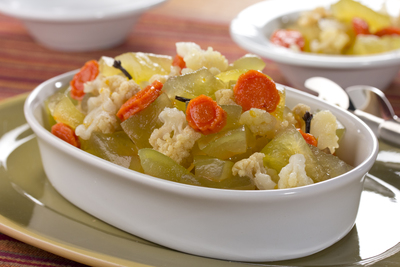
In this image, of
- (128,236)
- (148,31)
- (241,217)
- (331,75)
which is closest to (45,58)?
(148,31)

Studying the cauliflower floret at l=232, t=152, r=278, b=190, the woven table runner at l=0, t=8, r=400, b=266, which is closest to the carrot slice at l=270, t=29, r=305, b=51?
the woven table runner at l=0, t=8, r=400, b=266

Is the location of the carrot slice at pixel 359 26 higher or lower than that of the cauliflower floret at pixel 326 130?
lower

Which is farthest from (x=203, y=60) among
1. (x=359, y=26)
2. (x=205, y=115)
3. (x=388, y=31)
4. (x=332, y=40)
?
(x=388, y=31)

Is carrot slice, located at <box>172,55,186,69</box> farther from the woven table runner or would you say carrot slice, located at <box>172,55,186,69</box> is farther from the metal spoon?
the woven table runner

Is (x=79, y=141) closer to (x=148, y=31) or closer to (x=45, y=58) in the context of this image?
(x=45, y=58)

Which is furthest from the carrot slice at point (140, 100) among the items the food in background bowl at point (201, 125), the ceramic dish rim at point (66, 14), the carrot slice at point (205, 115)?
the ceramic dish rim at point (66, 14)

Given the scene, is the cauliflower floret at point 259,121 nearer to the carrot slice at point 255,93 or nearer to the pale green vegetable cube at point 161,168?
the carrot slice at point 255,93

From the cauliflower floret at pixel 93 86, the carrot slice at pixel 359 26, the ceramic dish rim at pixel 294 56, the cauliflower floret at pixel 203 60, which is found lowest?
the ceramic dish rim at pixel 294 56
